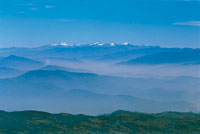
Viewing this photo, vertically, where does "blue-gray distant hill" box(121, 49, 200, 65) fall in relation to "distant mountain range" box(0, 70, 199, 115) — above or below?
above

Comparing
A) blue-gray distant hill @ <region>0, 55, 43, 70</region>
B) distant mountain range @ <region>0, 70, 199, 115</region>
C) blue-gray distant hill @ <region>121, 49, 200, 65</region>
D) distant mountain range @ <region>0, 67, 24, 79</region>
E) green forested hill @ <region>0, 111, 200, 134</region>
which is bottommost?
green forested hill @ <region>0, 111, 200, 134</region>

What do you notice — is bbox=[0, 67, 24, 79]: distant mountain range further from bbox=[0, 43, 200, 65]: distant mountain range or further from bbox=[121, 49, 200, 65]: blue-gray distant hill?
bbox=[121, 49, 200, 65]: blue-gray distant hill

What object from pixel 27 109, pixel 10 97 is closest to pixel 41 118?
pixel 27 109

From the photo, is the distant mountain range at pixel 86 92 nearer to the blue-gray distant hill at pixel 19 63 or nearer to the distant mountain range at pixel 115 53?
the blue-gray distant hill at pixel 19 63

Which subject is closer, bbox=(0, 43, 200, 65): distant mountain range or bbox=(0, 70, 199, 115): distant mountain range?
bbox=(0, 70, 199, 115): distant mountain range

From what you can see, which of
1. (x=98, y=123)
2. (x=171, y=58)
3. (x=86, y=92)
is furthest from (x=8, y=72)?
(x=171, y=58)

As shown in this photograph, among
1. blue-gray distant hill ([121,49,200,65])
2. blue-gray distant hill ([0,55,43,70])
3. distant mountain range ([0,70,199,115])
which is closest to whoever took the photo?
distant mountain range ([0,70,199,115])

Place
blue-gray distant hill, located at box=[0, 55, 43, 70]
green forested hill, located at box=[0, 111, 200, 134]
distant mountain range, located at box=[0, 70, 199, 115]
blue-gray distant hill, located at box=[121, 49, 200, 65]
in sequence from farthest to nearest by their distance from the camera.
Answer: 1. blue-gray distant hill, located at box=[121, 49, 200, 65]
2. blue-gray distant hill, located at box=[0, 55, 43, 70]
3. distant mountain range, located at box=[0, 70, 199, 115]
4. green forested hill, located at box=[0, 111, 200, 134]

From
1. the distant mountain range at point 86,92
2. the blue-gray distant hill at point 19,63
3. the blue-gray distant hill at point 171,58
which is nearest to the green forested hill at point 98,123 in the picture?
the distant mountain range at point 86,92

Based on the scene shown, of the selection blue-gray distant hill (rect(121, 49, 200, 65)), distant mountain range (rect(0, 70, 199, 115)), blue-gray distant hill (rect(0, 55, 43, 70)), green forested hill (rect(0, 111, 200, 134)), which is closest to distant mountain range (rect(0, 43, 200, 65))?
blue-gray distant hill (rect(121, 49, 200, 65))

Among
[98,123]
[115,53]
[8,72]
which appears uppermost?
[115,53]

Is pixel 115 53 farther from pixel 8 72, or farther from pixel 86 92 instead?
pixel 8 72
